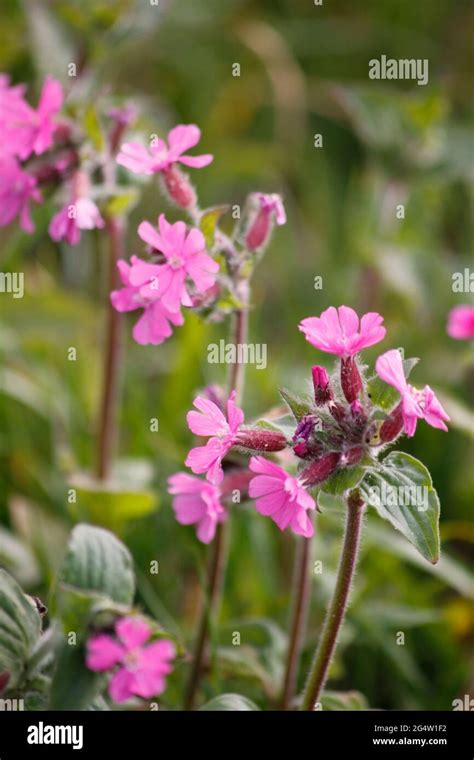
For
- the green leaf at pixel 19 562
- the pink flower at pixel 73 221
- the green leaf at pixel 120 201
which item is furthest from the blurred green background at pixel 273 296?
the pink flower at pixel 73 221

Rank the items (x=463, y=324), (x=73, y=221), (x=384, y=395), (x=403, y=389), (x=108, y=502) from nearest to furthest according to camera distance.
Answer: (x=403, y=389) → (x=384, y=395) → (x=73, y=221) → (x=463, y=324) → (x=108, y=502)

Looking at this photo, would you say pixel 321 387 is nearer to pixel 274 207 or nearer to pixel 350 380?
pixel 350 380

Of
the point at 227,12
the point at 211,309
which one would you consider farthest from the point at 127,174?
the point at 227,12

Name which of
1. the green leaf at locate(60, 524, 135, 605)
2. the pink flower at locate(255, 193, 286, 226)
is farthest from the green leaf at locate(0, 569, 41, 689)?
the pink flower at locate(255, 193, 286, 226)

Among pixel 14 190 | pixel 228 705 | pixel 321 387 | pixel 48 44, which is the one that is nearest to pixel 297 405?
pixel 321 387

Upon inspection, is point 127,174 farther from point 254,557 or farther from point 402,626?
point 402,626
